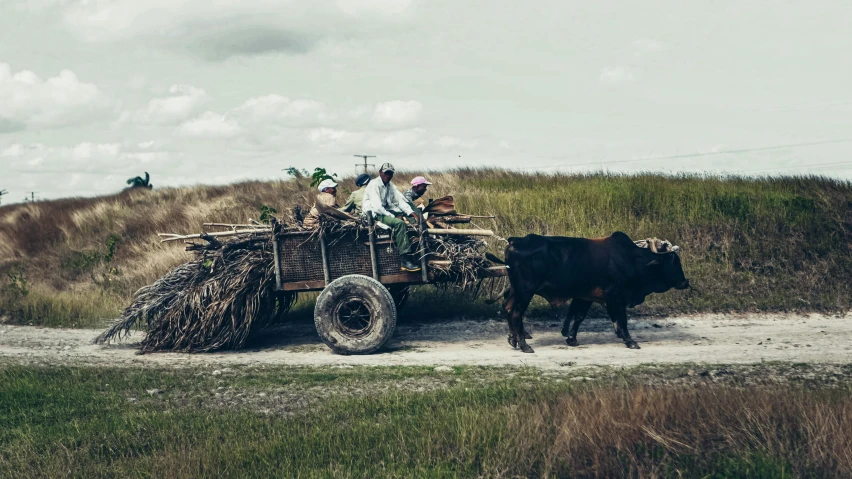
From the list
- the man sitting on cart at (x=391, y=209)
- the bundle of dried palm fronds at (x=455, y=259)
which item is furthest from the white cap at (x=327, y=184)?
the bundle of dried palm fronds at (x=455, y=259)

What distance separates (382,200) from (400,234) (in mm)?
739

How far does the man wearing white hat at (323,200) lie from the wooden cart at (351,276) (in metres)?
0.27

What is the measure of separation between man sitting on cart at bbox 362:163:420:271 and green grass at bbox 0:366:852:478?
10.5 feet

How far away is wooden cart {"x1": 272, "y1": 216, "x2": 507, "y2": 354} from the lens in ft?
31.5

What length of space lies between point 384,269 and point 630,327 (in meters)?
4.06

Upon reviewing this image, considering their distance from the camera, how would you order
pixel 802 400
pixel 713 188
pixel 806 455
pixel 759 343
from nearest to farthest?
A: pixel 806 455 → pixel 802 400 → pixel 759 343 → pixel 713 188

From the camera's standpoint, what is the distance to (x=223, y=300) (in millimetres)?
9906

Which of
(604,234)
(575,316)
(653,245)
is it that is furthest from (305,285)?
(604,234)

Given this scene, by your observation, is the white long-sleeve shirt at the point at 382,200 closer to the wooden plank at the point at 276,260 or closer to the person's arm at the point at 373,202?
the person's arm at the point at 373,202

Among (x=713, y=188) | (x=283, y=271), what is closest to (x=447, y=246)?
(x=283, y=271)

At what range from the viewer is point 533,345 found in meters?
10.2

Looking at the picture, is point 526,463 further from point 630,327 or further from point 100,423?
point 630,327

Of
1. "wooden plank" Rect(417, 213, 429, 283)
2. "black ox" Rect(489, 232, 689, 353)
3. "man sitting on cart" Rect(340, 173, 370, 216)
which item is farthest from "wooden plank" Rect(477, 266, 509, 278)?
"man sitting on cart" Rect(340, 173, 370, 216)

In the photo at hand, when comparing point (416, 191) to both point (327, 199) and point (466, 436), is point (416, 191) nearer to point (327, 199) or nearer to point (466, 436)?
point (327, 199)
